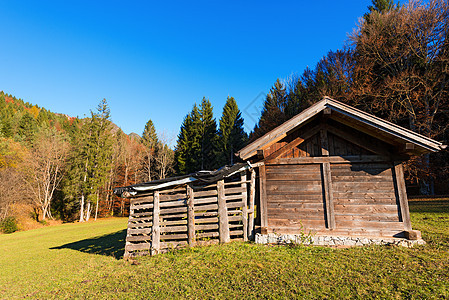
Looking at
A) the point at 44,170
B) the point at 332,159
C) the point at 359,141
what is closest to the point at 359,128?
the point at 359,141

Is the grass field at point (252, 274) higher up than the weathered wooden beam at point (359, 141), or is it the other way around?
the weathered wooden beam at point (359, 141)

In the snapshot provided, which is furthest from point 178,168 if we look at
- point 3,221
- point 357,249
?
point 357,249

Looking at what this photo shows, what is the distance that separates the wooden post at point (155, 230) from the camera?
26.4 ft

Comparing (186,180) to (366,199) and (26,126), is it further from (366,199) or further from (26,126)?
(26,126)

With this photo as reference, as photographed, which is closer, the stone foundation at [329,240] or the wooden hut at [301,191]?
the stone foundation at [329,240]

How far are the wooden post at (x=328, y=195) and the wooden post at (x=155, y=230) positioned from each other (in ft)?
21.0

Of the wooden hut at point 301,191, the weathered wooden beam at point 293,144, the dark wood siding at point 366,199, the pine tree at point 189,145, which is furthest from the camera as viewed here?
the pine tree at point 189,145

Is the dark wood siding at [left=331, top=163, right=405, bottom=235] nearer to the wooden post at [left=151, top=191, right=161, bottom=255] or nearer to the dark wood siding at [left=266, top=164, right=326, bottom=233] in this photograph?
the dark wood siding at [left=266, top=164, right=326, bottom=233]

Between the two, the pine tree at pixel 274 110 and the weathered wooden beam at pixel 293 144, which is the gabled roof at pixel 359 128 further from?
the pine tree at pixel 274 110

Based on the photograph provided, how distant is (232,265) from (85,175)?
100ft

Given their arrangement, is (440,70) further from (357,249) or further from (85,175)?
(85,175)

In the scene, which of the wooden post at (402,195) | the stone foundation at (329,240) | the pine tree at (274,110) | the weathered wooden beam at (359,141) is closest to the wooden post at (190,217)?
the stone foundation at (329,240)

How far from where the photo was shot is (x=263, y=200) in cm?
836

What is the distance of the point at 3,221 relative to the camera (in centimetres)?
2238
